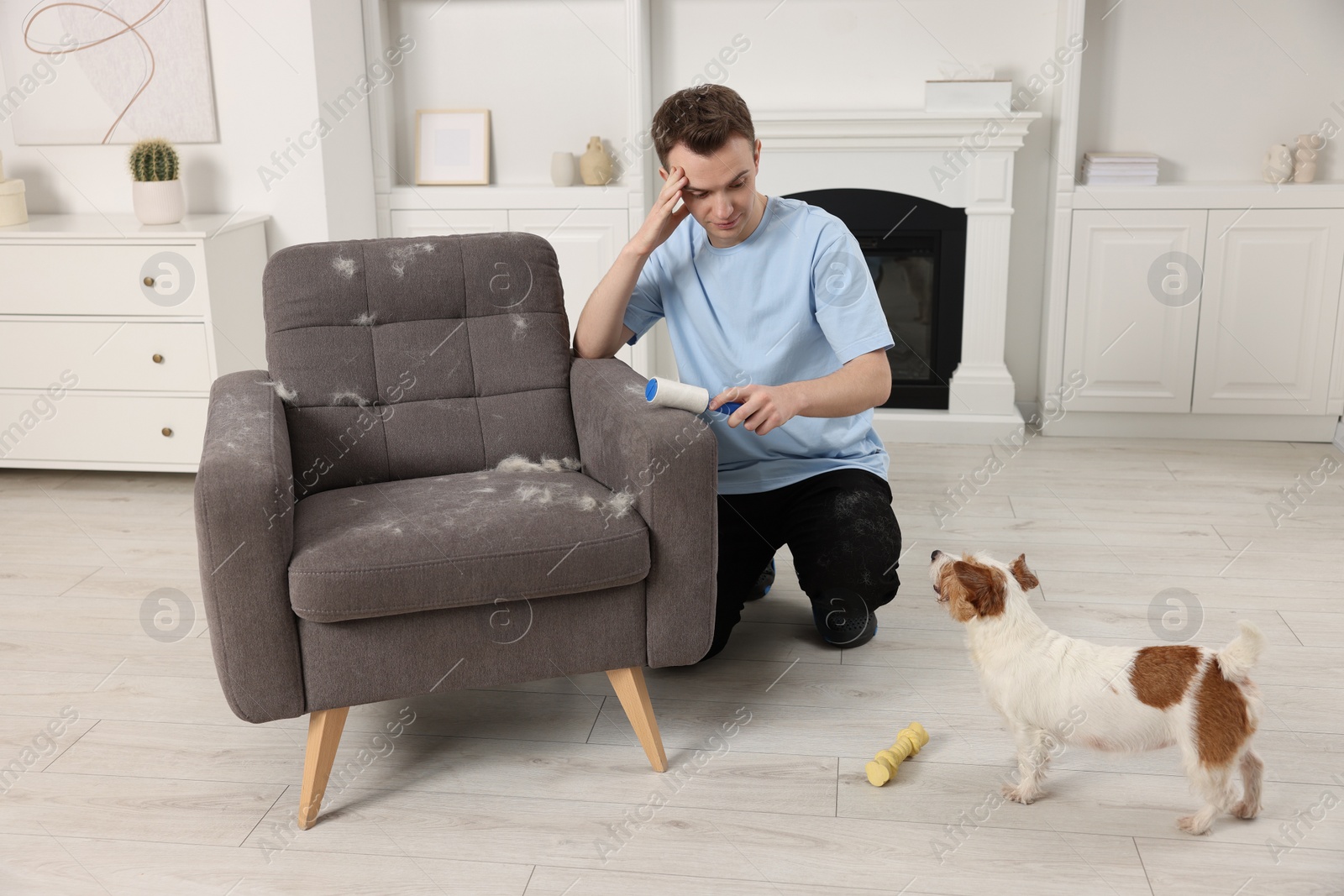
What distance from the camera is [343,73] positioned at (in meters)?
3.59

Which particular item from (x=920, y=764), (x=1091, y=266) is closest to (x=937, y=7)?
(x=1091, y=266)

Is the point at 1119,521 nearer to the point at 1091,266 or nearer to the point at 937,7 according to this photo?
the point at 1091,266

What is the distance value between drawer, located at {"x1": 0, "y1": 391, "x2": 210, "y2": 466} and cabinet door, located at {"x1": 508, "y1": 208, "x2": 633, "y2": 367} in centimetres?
121

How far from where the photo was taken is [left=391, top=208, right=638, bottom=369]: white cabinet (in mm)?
3742

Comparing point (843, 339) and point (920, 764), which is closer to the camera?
point (920, 764)

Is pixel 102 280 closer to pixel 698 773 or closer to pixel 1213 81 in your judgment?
pixel 698 773

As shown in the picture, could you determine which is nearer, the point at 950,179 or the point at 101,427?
the point at 101,427

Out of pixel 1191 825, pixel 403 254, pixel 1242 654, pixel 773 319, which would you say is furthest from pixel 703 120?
pixel 1191 825

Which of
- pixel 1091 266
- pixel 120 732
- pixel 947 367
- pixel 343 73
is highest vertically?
pixel 343 73

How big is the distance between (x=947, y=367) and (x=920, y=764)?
7.07 feet

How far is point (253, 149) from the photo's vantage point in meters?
3.47

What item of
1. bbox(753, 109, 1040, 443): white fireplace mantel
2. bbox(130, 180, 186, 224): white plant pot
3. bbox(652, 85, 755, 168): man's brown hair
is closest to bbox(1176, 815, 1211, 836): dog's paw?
bbox(652, 85, 755, 168): man's brown hair

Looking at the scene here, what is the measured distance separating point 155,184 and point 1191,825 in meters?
3.07

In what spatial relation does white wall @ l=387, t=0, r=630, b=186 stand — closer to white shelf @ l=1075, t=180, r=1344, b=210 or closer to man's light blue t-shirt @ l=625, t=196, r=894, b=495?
white shelf @ l=1075, t=180, r=1344, b=210
